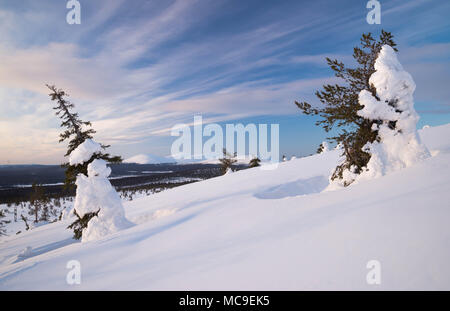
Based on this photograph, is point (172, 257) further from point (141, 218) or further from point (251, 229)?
point (141, 218)

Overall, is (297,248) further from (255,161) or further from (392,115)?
(255,161)

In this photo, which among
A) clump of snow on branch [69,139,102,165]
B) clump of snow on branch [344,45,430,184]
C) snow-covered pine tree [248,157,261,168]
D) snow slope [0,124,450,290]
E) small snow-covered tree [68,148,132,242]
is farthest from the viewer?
snow-covered pine tree [248,157,261,168]

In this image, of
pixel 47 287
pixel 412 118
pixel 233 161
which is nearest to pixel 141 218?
pixel 47 287

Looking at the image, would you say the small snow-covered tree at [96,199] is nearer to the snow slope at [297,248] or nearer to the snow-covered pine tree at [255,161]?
the snow slope at [297,248]

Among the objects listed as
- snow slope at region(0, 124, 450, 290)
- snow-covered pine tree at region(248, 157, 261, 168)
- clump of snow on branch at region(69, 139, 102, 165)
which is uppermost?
snow-covered pine tree at region(248, 157, 261, 168)

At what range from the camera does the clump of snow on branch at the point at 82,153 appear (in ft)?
42.5

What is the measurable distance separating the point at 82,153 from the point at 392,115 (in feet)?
54.6

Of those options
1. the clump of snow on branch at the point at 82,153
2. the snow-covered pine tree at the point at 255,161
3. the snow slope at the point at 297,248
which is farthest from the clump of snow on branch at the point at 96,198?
the snow-covered pine tree at the point at 255,161

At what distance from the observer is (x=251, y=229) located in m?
5.57

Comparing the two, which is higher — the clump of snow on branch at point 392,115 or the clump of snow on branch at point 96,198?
the clump of snow on branch at point 392,115

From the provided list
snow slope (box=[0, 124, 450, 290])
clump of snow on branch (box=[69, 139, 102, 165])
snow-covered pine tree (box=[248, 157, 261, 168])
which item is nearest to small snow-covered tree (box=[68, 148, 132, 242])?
clump of snow on branch (box=[69, 139, 102, 165])

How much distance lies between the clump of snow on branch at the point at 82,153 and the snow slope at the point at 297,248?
7.72 m

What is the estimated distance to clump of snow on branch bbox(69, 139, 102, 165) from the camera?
13.0 m

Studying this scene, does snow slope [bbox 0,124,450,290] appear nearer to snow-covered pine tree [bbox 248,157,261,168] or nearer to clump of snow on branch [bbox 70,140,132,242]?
clump of snow on branch [bbox 70,140,132,242]
